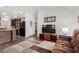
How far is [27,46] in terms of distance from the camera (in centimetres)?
201

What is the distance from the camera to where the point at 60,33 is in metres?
2.02

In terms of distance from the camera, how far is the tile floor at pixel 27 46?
198 centimetres

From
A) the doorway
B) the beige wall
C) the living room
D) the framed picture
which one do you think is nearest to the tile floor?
the living room

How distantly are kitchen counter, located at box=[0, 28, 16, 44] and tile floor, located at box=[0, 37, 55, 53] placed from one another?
9 cm

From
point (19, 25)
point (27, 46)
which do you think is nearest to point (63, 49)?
point (27, 46)

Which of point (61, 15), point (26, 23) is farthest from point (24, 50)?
point (61, 15)

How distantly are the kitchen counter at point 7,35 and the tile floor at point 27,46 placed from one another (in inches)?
3.6

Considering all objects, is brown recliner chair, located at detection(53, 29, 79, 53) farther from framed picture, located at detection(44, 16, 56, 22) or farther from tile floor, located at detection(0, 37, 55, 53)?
framed picture, located at detection(44, 16, 56, 22)

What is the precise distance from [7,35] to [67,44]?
3.93 ft

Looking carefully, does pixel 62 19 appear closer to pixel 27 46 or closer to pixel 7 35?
pixel 27 46

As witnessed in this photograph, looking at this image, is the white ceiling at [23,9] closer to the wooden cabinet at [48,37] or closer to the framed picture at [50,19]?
the framed picture at [50,19]

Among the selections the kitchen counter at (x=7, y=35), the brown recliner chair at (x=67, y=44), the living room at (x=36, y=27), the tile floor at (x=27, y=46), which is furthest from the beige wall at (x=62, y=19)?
the kitchen counter at (x=7, y=35)

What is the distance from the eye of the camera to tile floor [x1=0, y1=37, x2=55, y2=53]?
1.98m
